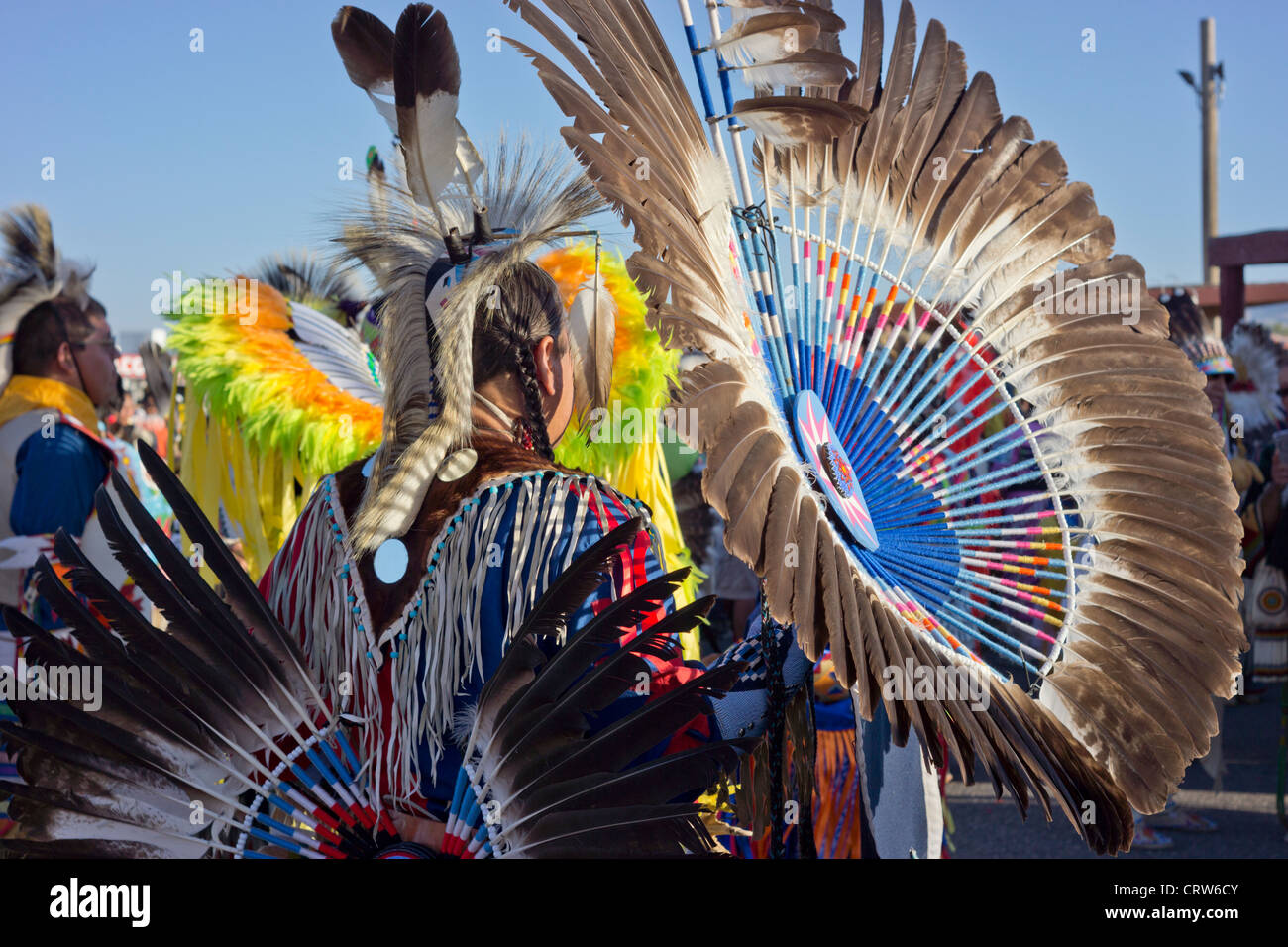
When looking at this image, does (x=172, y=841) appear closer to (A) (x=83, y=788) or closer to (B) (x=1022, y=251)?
(A) (x=83, y=788)

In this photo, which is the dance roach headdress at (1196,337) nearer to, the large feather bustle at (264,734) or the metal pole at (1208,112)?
the large feather bustle at (264,734)

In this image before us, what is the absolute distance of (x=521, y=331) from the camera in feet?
5.55

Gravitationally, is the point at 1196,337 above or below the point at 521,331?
above

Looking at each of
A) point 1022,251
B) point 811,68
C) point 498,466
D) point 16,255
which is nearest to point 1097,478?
point 1022,251

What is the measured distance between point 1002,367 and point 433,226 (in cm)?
104

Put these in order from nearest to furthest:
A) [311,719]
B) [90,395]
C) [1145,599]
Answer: [311,719] → [1145,599] → [90,395]

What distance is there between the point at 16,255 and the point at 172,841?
115 inches

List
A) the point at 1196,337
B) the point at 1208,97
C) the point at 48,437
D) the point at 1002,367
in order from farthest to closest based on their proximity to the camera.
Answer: the point at 1208,97
the point at 1196,337
the point at 48,437
the point at 1002,367

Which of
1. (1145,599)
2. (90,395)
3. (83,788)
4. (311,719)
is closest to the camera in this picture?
(83,788)

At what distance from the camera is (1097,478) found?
1775 millimetres

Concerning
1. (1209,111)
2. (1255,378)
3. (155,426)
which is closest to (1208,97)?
(1209,111)

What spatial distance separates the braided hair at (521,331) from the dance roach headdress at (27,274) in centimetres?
267

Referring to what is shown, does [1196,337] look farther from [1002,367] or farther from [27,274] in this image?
[27,274]

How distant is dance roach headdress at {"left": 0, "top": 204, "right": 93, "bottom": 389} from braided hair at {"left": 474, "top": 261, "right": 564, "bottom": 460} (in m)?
2.67
